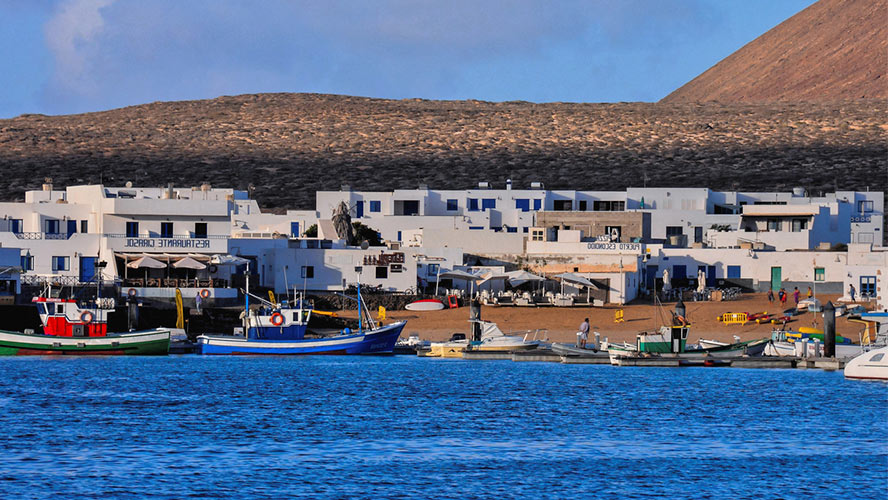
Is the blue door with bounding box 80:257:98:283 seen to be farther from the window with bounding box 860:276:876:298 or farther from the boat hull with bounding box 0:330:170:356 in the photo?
the window with bounding box 860:276:876:298

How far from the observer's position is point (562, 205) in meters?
109

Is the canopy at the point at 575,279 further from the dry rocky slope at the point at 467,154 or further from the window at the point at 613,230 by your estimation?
the dry rocky slope at the point at 467,154

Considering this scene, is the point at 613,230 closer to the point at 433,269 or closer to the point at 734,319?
the point at 433,269

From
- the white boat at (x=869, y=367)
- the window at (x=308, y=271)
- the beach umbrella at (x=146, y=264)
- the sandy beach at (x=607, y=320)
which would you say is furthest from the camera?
the window at (x=308, y=271)

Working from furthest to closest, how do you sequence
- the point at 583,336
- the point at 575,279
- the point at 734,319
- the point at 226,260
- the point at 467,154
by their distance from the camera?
the point at 467,154 < the point at 575,279 < the point at 226,260 < the point at 734,319 < the point at 583,336

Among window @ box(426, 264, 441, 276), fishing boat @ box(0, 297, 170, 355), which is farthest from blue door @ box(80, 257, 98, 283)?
window @ box(426, 264, 441, 276)

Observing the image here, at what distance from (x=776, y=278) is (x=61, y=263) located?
39189 mm

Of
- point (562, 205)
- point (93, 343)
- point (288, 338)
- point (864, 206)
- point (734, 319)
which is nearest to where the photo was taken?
point (93, 343)

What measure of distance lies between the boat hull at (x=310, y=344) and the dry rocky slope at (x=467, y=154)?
65565 millimetres

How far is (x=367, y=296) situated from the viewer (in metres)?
81.1

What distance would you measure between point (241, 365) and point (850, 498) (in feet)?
126

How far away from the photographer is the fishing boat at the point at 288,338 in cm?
6969

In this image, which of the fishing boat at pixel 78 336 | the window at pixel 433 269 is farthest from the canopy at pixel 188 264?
the window at pixel 433 269

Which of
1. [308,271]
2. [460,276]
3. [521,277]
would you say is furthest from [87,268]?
[521,277]
